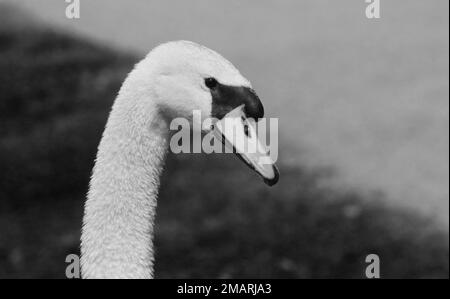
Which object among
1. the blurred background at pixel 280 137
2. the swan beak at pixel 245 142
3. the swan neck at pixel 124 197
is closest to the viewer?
the swan beak at pixel 245 142

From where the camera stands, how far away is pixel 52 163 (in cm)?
988

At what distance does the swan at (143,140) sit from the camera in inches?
136

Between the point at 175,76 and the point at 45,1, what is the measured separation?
12457 millimetres

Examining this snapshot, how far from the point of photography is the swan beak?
3371mm

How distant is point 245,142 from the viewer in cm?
347

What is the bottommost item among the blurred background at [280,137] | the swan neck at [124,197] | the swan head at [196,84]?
the swan neck at [124,197]

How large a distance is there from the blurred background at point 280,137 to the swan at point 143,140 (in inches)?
169

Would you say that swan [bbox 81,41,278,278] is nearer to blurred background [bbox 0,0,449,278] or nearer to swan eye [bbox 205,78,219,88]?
swan eye [bbox 205,78,219,88]

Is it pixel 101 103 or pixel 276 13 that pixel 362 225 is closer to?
pixel 101 103

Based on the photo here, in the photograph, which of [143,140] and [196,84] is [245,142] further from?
[143,140]

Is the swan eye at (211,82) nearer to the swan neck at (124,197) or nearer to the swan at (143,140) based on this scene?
the swan at (143,140)

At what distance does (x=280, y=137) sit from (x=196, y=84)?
728 centimetres

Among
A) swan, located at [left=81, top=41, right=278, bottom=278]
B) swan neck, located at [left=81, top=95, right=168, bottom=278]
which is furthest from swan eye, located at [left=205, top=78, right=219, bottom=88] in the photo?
swan neck, located at [left=81, top=95, right=168, bottom=278]

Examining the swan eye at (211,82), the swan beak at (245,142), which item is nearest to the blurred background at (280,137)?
the swan beak at (245,142)
